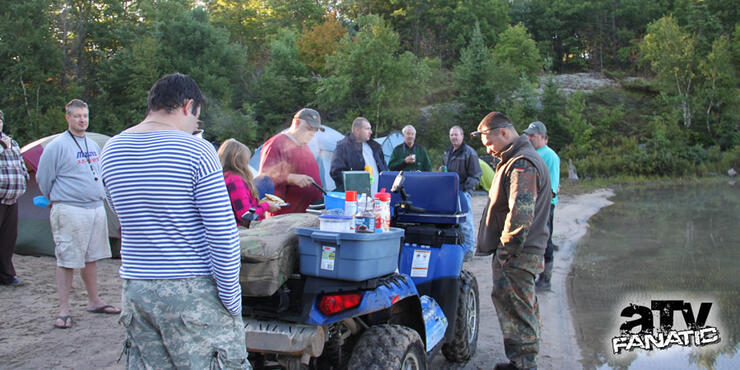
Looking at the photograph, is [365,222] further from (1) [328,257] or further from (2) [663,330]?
(2) [663,330]

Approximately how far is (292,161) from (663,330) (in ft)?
12.1

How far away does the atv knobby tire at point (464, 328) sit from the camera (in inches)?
163

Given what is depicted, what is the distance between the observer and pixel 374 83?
1055 inches

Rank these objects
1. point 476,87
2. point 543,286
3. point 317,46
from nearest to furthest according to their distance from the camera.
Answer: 1. point 543,286
2. point 476,87
3. point 317,46

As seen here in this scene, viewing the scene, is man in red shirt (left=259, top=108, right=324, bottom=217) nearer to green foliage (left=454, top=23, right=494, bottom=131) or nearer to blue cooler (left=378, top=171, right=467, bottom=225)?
blue cooler (left=378, top=171, right=467, bottom=225)

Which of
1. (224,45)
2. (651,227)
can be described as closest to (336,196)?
(651,227)

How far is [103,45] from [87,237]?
97.2ft

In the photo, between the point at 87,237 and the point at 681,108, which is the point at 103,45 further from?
the point at 681,108

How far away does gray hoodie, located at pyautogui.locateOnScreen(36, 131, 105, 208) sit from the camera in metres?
4.76

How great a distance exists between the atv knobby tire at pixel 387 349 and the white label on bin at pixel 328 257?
0.52m

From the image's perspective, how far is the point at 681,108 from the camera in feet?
99.1

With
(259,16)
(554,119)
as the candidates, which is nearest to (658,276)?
(554,119)

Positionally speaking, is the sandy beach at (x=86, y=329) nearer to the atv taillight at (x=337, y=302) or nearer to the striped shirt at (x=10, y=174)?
the striped shirt at (x=10, y=174)

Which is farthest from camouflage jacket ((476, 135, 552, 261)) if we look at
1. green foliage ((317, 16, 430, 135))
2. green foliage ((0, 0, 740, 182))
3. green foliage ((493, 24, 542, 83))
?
green foliage ((493, 24, 542, 83))
